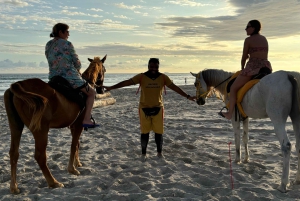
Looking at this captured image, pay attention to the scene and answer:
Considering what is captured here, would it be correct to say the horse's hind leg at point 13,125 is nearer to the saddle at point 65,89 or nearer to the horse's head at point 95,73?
the saddle at point 65,89

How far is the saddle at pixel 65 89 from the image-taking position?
15.8ft

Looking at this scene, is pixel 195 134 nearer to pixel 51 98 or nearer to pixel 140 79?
pixel 140 79

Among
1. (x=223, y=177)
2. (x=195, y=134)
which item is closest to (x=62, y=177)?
(x=223, y=177)

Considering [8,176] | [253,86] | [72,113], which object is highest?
[253,86]

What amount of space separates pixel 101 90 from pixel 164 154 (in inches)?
80.0

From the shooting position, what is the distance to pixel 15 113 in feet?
14.5

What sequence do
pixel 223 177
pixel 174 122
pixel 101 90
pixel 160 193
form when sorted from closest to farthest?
pixel 160 193, pixel 223 177, pixel 101 90, pixel 174 122

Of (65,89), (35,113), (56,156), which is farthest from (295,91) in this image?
(56,156)

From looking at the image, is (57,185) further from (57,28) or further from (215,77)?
(215,77)

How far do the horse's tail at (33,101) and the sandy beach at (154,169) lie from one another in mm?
Result: 1118

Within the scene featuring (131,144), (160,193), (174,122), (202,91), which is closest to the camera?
(160,193)

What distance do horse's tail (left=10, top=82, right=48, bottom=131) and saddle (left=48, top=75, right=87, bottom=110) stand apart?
584mm

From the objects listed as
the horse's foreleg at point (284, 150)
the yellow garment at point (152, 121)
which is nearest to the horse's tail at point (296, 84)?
the horse's foreleg at point (284, 150)

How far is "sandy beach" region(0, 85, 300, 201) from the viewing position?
427 centimetres
